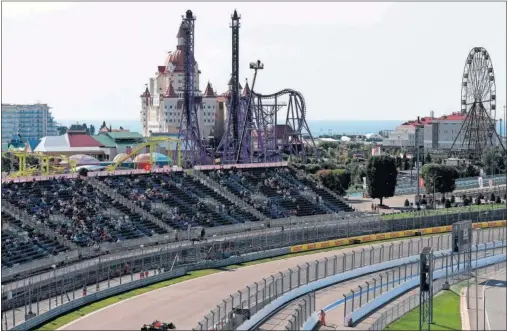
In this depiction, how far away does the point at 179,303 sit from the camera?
40.3 m

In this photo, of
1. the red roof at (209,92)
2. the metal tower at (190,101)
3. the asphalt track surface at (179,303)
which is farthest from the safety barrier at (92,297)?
the red roof at (209,92)

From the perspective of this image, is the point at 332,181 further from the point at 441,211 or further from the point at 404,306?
the point at 404,306

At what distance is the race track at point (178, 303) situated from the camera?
35812 mm

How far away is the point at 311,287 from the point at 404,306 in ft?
15.0

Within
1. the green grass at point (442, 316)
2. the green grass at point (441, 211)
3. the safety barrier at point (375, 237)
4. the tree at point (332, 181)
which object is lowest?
the green grass at point (442, 316)

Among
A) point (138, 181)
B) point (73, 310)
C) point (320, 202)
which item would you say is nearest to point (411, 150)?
point (320, 202)

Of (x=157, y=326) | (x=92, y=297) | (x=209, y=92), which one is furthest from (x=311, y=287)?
(x=209, y=92)

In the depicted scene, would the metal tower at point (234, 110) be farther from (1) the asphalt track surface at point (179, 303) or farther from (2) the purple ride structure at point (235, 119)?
(1) the asphalt track surface at point (179, 303)

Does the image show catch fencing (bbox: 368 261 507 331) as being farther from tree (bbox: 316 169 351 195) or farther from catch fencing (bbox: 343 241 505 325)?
tree (bbox: 316 169 351 195)

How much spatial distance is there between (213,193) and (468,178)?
4854 centimetres

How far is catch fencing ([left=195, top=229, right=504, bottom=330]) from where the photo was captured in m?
31.8

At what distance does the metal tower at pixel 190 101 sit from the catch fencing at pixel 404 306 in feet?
167

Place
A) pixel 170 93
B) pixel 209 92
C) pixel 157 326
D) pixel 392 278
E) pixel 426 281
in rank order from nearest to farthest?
pixel 157 326
pixel 426 281
pixel 392 278
pixel 170 93
pixel 209 92

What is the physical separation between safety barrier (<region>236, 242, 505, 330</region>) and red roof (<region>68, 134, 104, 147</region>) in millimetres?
78769
